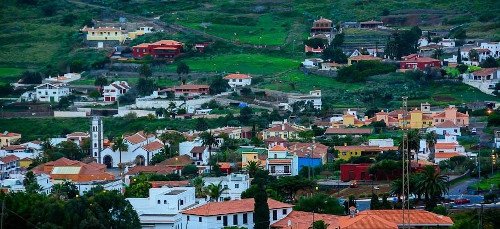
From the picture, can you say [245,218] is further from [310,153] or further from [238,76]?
[238,76]

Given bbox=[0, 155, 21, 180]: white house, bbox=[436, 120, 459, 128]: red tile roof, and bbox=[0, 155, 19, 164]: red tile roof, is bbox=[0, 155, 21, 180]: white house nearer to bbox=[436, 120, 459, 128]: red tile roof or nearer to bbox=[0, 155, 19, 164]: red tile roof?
bbox=[0, 155, 19, 164]: red tile roof

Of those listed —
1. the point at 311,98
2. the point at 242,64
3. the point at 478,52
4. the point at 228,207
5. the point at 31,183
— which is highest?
the point at 478,52

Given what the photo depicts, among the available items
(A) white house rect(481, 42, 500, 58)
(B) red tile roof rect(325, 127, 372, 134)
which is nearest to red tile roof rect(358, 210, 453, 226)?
(B) red tile roof rect(325, 127, 372, 134)

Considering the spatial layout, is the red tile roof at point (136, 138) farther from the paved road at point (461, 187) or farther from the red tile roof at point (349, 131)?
the paved road at point (461, 187)

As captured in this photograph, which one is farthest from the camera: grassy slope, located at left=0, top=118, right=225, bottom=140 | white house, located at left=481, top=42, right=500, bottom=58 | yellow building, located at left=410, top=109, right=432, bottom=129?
white house, located at left=481, top=42, right=500, bottom=58

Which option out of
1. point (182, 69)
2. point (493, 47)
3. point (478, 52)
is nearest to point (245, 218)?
point (182, 69)

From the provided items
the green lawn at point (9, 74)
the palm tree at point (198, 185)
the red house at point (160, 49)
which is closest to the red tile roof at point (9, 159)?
the palm tree at point (198, 185)
